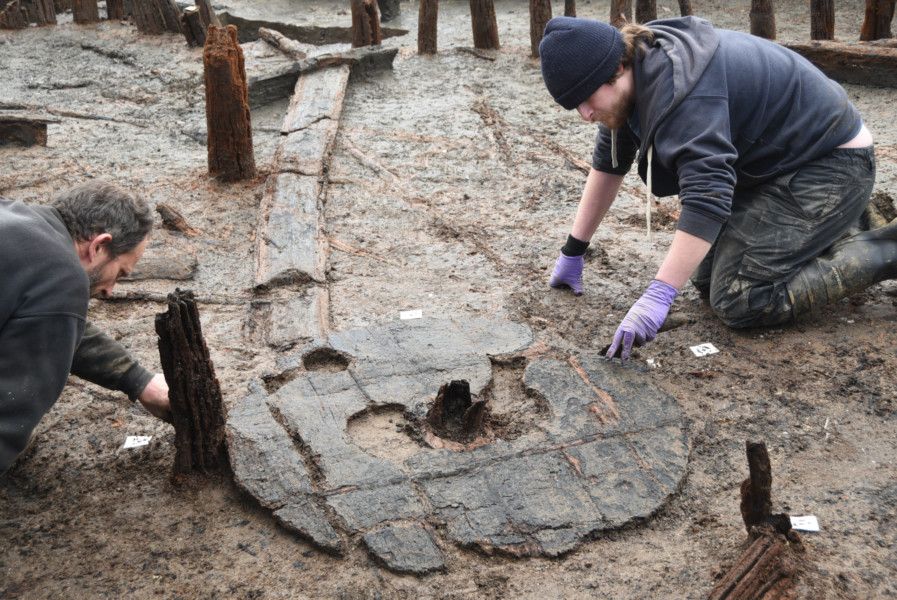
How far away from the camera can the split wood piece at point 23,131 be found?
6.45 m

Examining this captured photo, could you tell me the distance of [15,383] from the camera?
2.56 metres

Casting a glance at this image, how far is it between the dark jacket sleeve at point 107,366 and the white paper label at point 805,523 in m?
2.21

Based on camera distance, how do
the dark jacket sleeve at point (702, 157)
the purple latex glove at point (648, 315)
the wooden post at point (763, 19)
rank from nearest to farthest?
the dark jacket sleeve at point (702, 157) → the purple latex glove at point (648, 315) → the wooden post at point (763, 19)

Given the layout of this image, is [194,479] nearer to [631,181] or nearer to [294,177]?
[294,177]

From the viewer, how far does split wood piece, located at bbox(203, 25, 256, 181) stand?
5.57 meters

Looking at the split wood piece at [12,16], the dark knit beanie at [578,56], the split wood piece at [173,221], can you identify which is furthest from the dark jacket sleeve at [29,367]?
the split wood piece at [12,16]

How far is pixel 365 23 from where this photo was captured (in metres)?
8.35

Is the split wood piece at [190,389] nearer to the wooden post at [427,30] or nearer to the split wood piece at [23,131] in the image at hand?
the split wood piece at [23,131]

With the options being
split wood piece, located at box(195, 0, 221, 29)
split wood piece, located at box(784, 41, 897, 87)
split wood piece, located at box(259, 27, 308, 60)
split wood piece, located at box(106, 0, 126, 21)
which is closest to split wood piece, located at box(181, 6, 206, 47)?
split wood piece, located at box(195, 0, 221, 29)

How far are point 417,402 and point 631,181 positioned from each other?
9.41 feet

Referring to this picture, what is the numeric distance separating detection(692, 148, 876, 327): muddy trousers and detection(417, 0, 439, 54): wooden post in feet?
17.3

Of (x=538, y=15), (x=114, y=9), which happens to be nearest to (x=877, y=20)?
(x=538, y=15)

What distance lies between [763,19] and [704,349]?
428 cm

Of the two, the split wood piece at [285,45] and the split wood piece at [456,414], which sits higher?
the split wood piece at [285,45]
